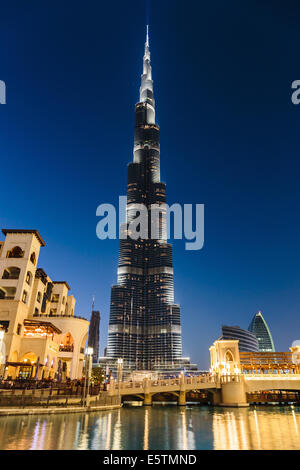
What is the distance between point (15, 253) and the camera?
5591cm

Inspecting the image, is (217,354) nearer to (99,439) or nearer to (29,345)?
(29,345)

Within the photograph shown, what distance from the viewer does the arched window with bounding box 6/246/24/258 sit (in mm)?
55375

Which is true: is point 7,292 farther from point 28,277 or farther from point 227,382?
point 227,382

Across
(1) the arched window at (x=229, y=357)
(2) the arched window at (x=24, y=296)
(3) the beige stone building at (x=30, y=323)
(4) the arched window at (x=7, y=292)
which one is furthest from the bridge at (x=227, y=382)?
(4) the arched window at (x=7, y=292)

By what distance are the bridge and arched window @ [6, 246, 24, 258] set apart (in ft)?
86.1

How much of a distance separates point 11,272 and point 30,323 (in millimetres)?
9676

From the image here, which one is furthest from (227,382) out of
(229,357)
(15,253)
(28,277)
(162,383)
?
(15,253)

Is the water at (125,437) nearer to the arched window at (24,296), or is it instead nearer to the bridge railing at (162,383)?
the bridge railing at (162,383)

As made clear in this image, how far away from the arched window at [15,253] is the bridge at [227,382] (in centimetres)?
2624

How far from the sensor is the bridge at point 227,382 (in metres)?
51.4

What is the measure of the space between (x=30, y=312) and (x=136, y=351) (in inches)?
5874

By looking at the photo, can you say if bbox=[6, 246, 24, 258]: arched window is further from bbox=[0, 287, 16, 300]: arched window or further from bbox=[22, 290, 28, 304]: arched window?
bbox=[22, 290, 28, 304]: arched window
